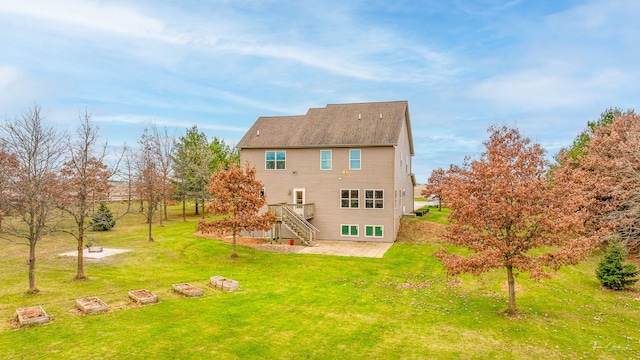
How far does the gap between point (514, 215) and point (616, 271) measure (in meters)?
8.52

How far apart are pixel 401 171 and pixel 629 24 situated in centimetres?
1664

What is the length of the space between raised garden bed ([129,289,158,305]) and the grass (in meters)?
0.35

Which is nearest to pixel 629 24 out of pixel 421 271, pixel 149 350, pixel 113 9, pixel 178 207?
pixel 421 271

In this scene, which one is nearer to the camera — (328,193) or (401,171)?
(328,193)

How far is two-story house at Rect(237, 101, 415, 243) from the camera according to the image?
83.8ft

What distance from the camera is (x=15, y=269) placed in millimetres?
16516

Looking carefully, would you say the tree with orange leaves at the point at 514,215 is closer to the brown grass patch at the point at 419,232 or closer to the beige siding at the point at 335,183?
the beige siding at the point at 335,183

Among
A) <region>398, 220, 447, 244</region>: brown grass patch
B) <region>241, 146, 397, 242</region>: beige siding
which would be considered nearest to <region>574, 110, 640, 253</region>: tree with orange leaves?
<region>398, 220, 447, 244</region>: brown grass patch

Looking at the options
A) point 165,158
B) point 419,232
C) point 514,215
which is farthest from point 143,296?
point 165,158

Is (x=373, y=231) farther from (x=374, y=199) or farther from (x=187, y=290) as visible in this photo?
(x=187, y=290)

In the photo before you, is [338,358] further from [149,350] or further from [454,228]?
[454,228]

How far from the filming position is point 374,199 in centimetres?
2578

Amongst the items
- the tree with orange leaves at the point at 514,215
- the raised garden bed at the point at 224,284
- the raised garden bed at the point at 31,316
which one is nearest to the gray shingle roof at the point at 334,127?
the tree with orange leaves at the point at 514,215

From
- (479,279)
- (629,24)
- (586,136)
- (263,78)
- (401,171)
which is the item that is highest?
(263,78)
